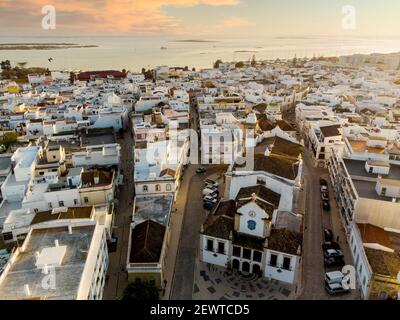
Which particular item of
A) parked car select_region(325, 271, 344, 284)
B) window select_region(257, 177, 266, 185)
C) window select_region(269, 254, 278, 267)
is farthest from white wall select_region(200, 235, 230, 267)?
parked car select_region(325, 271, 344, 284)

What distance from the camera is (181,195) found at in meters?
36.2

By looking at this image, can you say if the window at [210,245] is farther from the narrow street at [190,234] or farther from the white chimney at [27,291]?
the white chimney at [27,291]

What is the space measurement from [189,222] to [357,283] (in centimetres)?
1494

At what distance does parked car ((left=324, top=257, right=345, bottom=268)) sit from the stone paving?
4.03m

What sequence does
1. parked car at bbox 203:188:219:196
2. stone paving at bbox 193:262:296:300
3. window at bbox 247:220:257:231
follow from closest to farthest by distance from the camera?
stone paving at bbox 193:262:296:300 → window at bbox 247:220:257:231 → parked car at bbox 203:188:219:196

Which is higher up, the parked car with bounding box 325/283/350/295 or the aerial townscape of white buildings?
the aerial townscape of white buildings

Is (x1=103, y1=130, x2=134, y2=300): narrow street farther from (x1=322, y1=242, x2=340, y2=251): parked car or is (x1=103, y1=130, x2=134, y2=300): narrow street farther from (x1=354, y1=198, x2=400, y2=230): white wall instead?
(x1=354, y1=198, x2=400, y2=230): white wall

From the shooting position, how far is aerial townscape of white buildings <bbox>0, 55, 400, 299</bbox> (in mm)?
21961

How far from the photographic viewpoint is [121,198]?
117 feet

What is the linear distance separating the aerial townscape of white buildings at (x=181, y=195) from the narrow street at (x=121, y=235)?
0.43 meters

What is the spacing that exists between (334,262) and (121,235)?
59.8 ft

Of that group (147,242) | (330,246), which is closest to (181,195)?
(147,242)

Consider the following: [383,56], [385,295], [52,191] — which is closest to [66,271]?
[52,191]

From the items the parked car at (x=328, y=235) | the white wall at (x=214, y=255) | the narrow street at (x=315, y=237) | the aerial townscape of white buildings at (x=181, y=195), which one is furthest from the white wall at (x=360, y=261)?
the white wall at (x=214, y=255)
